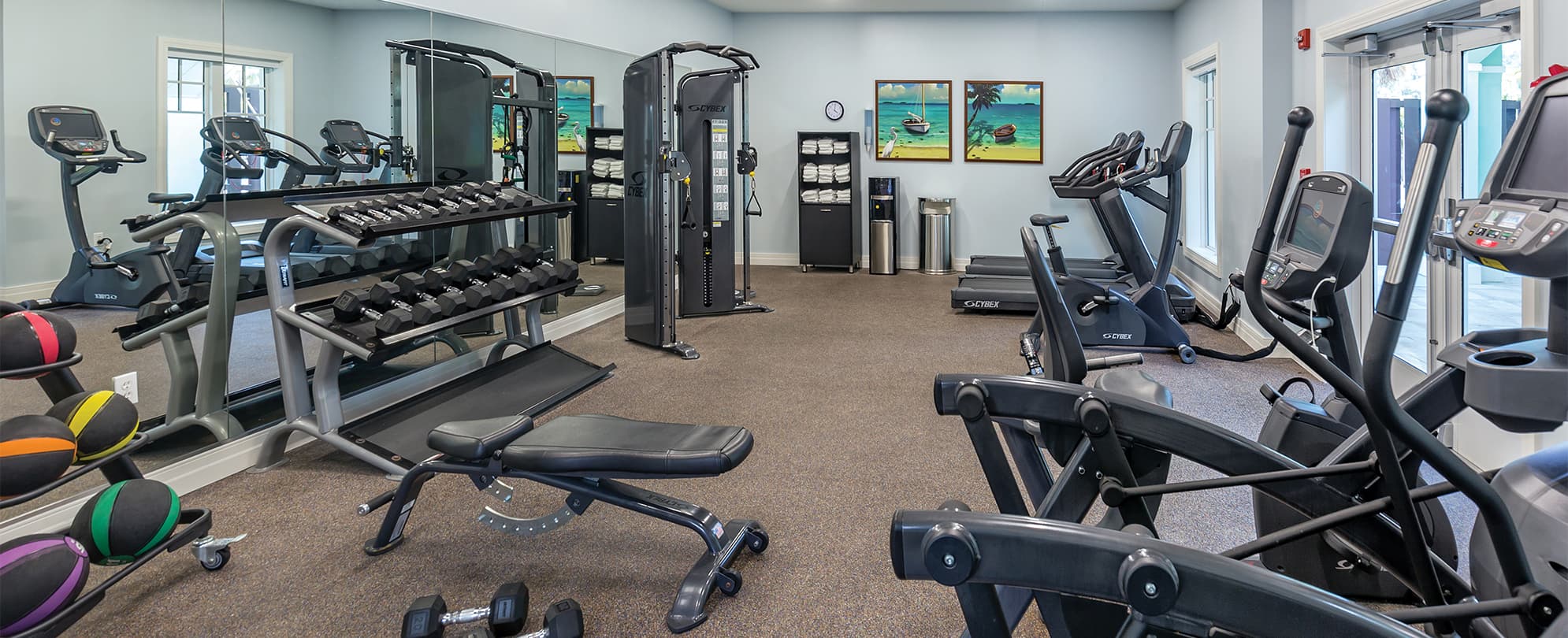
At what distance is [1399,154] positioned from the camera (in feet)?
14.8

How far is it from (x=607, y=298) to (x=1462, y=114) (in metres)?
6.08

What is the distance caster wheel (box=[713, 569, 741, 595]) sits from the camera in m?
2.50

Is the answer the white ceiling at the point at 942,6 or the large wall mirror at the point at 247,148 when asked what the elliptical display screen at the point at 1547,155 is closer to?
the large wall mirror at the point at 247,148

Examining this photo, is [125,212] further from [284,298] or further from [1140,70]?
[1140,70]

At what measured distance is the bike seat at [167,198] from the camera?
128 inches

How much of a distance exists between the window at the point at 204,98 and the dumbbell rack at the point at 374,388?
0.32m

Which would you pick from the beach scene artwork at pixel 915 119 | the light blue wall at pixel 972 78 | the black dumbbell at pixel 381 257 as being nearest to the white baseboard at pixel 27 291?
the black dumbbell at pixel 381 257

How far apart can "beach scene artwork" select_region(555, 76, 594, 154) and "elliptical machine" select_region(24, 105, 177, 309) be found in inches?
117

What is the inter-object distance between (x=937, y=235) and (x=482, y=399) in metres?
6.25

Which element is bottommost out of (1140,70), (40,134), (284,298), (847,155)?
(284,298)

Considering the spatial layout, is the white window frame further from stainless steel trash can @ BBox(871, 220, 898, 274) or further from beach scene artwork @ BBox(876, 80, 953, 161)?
stainless steel trash can @ BBox(871, 220, 898, 274)

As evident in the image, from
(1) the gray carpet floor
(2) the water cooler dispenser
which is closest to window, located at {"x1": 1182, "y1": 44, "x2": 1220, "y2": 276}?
(2) the water cooler dispenser

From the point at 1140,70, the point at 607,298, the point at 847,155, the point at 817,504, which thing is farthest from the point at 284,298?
the point at 1140,70

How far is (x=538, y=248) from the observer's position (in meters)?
4.63
